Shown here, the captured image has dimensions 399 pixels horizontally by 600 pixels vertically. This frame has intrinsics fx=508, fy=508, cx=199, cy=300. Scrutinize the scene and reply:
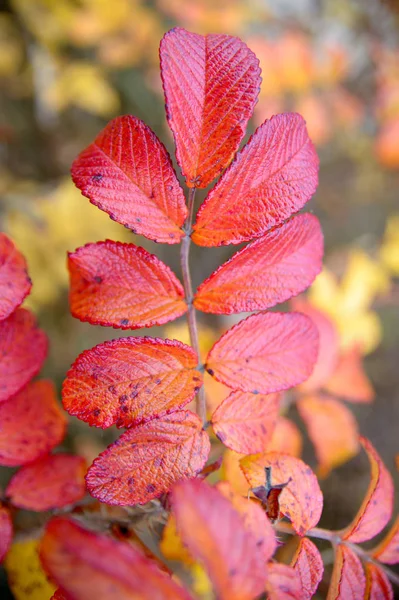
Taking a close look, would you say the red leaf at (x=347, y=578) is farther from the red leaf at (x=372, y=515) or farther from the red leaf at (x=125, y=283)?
the red leaf at (x=125, y=283)

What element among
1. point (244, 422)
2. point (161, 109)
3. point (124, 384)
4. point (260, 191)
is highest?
point (161, 109)

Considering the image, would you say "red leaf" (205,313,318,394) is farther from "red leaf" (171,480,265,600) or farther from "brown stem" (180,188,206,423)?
"red leaf" (171,480,265,600)

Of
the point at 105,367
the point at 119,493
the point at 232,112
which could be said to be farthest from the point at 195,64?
the point at 119,493

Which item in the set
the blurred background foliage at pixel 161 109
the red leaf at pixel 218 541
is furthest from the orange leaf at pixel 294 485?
the blurred background foliage at pixel 161 109

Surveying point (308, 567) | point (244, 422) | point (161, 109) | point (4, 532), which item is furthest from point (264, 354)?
point (161, 109)

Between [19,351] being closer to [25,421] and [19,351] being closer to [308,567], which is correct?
[25,421]

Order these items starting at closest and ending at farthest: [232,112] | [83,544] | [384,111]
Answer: [83,544]
[232,112]
[384,111]

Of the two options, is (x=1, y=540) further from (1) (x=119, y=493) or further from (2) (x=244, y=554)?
(2) (x=244, y=554)
